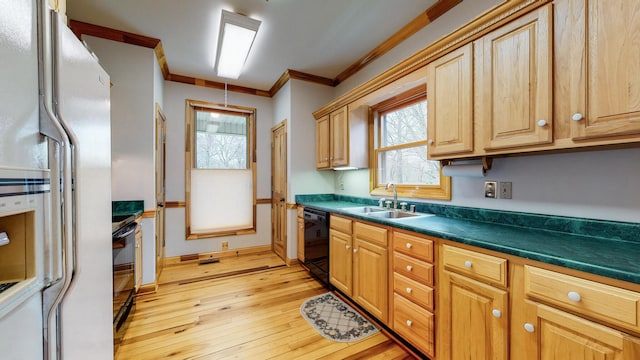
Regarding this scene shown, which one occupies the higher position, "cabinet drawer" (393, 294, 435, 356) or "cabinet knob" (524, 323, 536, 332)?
"cabinet knob" (524, 323, 536, 332)

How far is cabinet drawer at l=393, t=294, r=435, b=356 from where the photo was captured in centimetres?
157

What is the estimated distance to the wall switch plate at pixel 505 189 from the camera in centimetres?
169

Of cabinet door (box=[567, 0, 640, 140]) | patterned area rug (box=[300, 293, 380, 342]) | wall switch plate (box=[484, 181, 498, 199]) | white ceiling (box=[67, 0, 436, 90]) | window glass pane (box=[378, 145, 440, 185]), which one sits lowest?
patterned area rug (box=[300, 293, 380, 342])

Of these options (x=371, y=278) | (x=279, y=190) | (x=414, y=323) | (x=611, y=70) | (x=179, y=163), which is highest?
(x=611, y=70)

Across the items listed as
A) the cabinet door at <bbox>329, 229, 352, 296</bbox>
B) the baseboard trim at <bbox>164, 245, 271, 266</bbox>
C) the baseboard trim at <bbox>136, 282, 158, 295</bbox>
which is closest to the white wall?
the baseboard trim at <bbox>164, 245, 271, 266</bbox>

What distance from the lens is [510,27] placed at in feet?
4.62

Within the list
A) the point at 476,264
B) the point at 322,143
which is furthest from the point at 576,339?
the point at 322,143

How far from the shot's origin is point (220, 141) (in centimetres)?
391

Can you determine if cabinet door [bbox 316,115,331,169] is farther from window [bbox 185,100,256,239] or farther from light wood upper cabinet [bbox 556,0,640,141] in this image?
light wood upper cabinet [bbox 556,0,640,141]

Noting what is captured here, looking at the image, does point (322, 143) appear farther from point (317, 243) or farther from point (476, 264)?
point (476, 264)

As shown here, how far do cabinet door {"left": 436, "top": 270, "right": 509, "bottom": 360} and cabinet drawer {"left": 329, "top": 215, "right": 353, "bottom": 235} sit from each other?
98 centimetres

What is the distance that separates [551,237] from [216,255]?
3.81 meters

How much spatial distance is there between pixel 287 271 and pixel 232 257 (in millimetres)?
1078

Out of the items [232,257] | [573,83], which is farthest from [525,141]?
[232,257]
